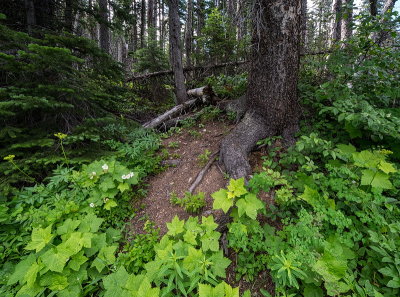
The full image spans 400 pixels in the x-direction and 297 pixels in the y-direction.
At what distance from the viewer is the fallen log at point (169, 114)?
5125mm

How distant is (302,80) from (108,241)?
497 centimetres

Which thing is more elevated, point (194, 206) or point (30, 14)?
point (30, 14)

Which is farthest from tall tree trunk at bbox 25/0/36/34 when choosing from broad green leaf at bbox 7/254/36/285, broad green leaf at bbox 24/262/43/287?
broad green leaf at bbox 24/262/43/287

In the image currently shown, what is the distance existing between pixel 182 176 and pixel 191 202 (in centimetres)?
78

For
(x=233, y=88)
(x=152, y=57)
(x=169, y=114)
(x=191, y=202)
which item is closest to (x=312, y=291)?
(x=191, y=202)

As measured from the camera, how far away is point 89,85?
370 cm

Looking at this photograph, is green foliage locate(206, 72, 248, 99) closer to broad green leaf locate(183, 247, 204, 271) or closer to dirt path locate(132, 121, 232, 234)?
dirt path locate(132, 121, 232, 234)

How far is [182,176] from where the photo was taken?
3.44 metres

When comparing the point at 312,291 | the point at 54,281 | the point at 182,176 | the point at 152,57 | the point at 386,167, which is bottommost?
the point at 54,281

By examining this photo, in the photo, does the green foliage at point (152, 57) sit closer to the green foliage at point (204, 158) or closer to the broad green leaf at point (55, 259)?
the green foliage at point (204, 158)

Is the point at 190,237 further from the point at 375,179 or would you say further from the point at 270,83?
the point at 270,83

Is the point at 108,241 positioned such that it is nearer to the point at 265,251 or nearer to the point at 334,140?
the point at 265,251

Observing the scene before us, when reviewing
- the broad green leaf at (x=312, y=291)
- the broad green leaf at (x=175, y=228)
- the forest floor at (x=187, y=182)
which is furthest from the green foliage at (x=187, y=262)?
the broad green leaf at (x=312, y=291)

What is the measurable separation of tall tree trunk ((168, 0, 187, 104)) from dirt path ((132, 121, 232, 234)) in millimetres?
1863
